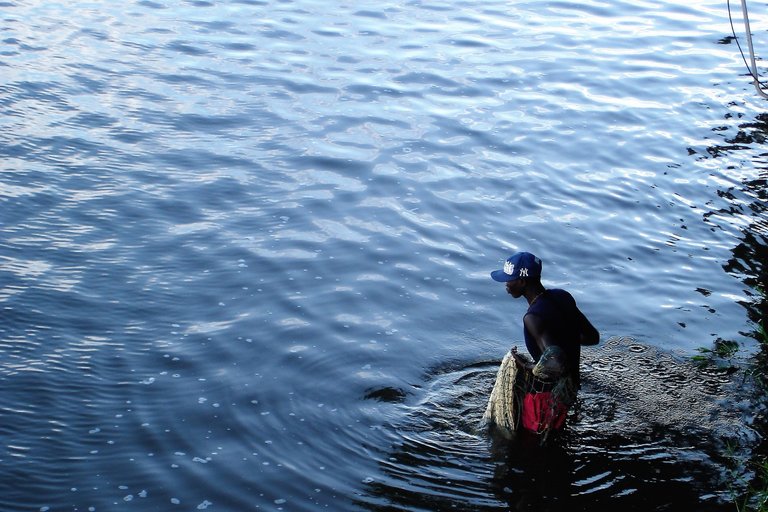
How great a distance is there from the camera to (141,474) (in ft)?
24.0

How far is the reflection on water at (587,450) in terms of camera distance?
728 centimetres

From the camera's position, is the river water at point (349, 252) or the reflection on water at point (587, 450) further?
the river water at point (349, 252)

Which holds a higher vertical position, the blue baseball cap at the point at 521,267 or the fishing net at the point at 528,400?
the blue baseball cap at the point at 521,267

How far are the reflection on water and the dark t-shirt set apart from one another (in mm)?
720

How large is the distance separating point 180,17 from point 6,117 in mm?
5867

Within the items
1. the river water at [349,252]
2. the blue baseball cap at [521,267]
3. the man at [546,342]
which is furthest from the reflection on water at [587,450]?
the blue baseball cap at [521,267]

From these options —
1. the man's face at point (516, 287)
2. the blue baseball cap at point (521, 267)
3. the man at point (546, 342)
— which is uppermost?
the blue baseball cap at point (521, 267)

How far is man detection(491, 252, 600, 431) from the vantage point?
24.1 ft

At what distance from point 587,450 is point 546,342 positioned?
3.41ft

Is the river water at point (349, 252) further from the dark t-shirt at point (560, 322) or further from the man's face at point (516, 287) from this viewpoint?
the man's face at point (516, 287)

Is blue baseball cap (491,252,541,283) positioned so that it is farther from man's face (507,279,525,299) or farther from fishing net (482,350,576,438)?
fishing net (482,350,576,438)

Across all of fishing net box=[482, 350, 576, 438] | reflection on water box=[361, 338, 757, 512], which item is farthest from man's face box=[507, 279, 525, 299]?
reflection on water box=[361, 338, 757, 512]

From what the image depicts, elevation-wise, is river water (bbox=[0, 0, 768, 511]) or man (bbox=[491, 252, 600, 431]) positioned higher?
man (bbox=[491, 252, 600, 431])

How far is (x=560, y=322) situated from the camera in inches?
291
